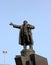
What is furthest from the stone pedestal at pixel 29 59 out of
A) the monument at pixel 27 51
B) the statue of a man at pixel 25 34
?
the statue of a man at pixel 25 34

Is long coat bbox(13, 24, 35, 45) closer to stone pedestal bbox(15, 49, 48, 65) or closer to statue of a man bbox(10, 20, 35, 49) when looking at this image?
statue of a man bbox(10, 20, 35, 49)

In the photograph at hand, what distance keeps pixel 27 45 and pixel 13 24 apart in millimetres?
1839

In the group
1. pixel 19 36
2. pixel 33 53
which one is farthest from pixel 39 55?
pixel 19 36

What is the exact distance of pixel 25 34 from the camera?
803 inches

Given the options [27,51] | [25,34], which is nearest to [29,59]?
[27,51]

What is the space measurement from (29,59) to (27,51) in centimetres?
70

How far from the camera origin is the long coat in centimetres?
2034

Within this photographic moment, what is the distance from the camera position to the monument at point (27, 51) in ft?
63.0

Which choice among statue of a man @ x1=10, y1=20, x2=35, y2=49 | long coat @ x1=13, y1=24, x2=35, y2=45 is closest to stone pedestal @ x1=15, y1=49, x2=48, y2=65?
statue of a man @ x1=10, y1=20, x2=35, y2=49

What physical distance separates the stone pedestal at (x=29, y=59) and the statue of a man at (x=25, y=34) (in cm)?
69

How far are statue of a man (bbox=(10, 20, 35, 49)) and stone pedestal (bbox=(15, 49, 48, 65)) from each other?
2.26ft

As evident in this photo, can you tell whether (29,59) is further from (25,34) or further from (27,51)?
(25,34)

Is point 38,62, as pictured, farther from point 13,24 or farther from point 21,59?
point 13,24

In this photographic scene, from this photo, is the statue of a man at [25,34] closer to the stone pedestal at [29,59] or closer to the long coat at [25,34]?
the long coat at [25,34]
